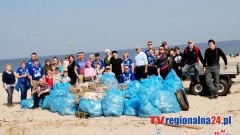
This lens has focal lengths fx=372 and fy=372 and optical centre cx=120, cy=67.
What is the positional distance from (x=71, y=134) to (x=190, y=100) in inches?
168

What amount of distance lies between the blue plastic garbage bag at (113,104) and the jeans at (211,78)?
9.37 feet

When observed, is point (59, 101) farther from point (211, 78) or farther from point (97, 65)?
point (211, 78)

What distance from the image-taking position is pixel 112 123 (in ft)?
28.1

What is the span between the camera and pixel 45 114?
10320mm

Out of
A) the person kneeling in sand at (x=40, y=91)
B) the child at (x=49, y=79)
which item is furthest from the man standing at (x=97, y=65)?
the person kneeling in sand at (x=40, y=91)

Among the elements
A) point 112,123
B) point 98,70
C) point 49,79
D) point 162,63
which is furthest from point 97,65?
point 112,123

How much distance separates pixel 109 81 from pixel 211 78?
2.99m

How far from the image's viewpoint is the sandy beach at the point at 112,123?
766 centimetres

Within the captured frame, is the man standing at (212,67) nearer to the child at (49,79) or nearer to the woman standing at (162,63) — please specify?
the woman standing at (162,63)

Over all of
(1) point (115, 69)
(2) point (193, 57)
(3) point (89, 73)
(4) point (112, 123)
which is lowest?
(4) point (112, 123)

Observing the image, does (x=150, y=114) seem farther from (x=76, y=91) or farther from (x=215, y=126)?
(x=76, y=91)

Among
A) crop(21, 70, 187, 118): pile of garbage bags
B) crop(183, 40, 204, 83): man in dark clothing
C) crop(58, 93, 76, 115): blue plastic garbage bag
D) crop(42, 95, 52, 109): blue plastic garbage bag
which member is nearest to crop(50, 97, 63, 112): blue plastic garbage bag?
crop(21, 70, 187, 118): pile of garbage bags

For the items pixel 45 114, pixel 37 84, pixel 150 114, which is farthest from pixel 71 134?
pixel 37 84

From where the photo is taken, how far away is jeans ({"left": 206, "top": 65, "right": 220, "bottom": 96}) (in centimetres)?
1074
